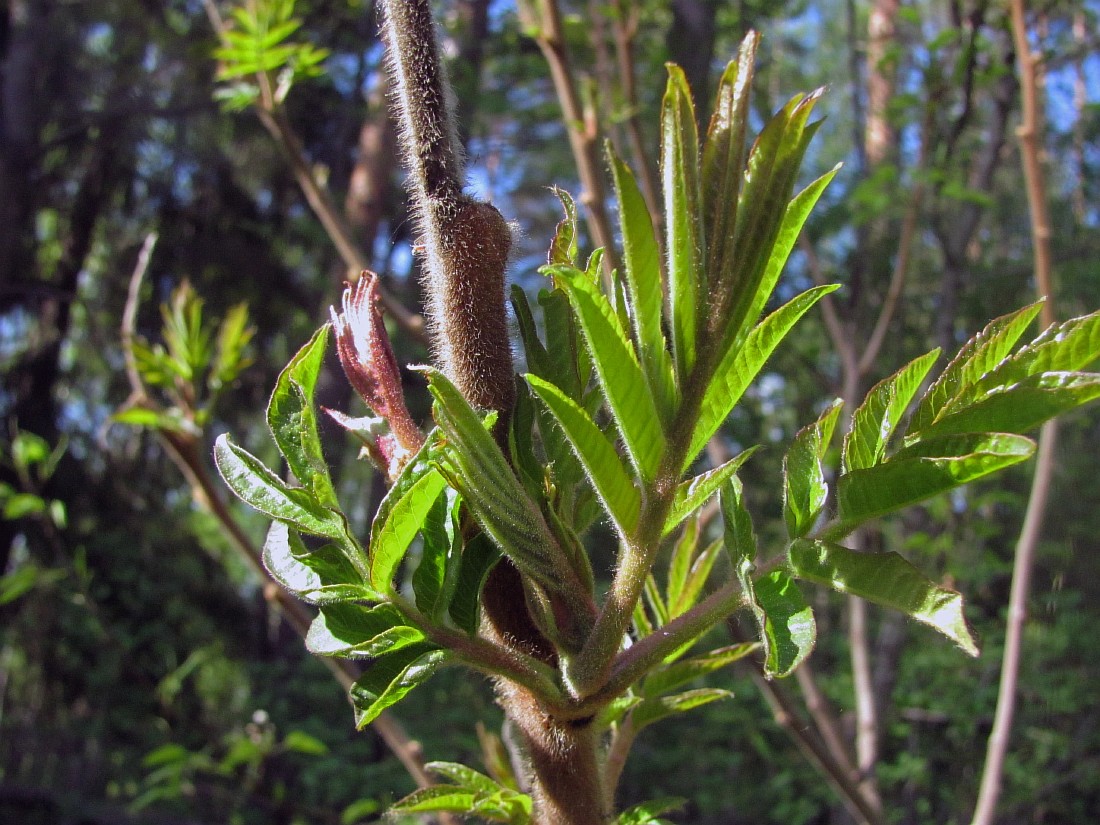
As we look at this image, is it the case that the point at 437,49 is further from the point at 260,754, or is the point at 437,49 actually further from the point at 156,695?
the point at 156,695

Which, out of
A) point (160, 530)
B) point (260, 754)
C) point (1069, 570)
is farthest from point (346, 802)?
point (1069, 570)

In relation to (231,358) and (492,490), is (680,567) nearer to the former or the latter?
(492,490)

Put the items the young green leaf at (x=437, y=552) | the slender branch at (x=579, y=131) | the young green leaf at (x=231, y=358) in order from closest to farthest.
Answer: the young green leaf at (x=437, y=552) < the young green leaf at (x=231, y=358) < the slender branch at (x=579, y=131)

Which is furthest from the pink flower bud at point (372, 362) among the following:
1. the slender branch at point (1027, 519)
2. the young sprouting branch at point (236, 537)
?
the slender branch at point (1027, 519)

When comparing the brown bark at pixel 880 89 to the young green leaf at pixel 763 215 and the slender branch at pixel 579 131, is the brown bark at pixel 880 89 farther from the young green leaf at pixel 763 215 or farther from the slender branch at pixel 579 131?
the young green leaf at pixel 763 215

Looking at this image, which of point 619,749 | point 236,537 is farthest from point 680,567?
point 236,537

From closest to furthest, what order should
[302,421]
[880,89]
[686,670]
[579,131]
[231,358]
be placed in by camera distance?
[302,421] < [686,670] < [231,358] < [579,131] < [880,89]
